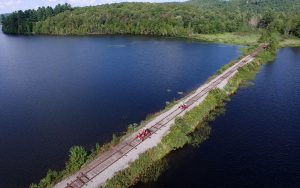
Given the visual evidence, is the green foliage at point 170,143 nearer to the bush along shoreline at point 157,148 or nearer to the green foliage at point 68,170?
the bush along shoreline at point 157,148

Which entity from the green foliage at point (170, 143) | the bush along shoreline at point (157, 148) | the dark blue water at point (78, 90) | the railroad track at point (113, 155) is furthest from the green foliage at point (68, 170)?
the green foliage at point (170, 143)

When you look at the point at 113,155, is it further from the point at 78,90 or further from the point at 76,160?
the point at 78,90

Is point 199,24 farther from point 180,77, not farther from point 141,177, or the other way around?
point 141,177

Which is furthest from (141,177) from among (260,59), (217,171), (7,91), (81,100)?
(260,59)

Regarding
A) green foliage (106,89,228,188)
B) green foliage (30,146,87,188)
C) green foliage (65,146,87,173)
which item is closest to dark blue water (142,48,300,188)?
green foliage (106,89,228,188)

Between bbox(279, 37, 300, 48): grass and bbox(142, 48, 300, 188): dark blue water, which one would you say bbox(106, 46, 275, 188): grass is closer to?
bbox(142, 48, 300, 188): dark blue water
